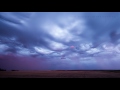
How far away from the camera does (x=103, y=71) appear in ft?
9.21
